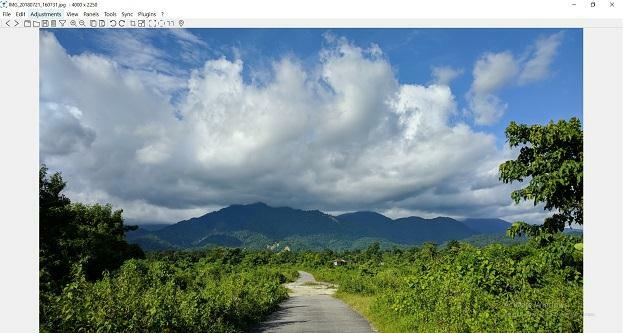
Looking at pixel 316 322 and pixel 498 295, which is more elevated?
pixel 498 295

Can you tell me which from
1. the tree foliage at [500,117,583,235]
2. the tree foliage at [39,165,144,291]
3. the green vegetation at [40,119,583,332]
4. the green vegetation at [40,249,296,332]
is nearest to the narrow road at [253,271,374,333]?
the green vegetation at [40,119,583,332]

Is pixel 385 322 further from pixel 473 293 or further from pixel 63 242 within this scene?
pixel 63 242

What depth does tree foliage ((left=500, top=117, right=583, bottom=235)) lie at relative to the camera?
12789 millimetres

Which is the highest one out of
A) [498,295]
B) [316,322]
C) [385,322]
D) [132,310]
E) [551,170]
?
[551,170]

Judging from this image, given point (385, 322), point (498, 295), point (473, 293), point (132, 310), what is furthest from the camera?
point (385, 322)

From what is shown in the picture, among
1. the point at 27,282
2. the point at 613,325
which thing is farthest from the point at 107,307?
the point at 613,325

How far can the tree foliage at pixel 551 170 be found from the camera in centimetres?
1279

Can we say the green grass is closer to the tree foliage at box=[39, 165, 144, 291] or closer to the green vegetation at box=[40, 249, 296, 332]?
the green vegetation at box=[40, 249, 296, 332]

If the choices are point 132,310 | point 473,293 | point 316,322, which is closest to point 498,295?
point 473,293

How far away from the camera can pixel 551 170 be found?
13203 mm

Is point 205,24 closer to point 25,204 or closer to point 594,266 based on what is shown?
point 25,204

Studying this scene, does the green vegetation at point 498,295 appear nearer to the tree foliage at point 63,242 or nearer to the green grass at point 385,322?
the green grass at point 385,322

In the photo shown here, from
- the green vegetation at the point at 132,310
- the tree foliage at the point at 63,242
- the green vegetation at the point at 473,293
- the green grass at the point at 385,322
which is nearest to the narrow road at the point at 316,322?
the green grass at the point at 385,322

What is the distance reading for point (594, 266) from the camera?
5.88m
